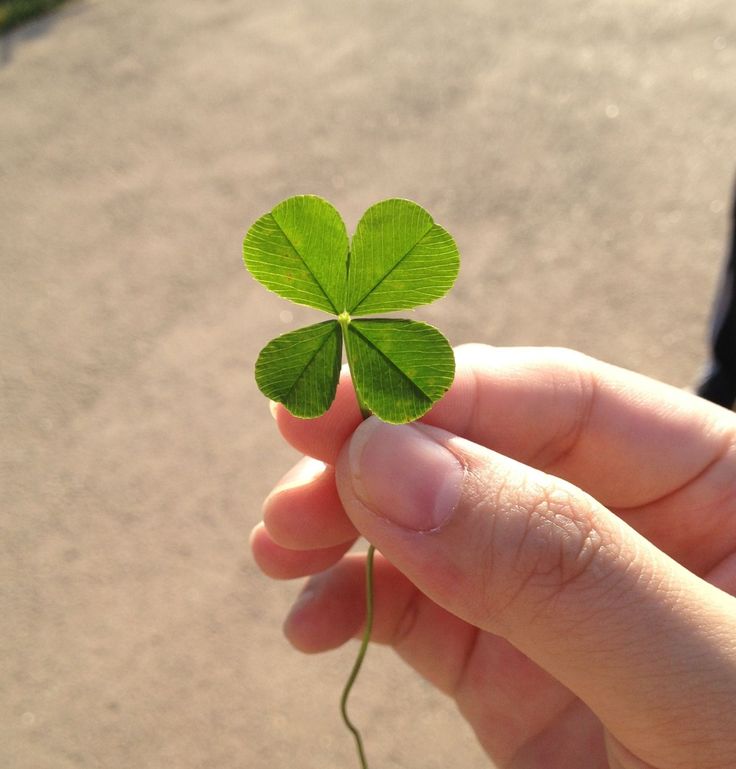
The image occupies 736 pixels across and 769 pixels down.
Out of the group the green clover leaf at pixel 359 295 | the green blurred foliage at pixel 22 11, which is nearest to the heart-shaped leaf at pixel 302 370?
the green clover leaf at pixel 359 295

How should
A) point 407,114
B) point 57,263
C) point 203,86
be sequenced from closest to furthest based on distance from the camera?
point 57,263 → point 407,114 → point 203,86

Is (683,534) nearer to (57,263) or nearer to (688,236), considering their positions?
(688,236)

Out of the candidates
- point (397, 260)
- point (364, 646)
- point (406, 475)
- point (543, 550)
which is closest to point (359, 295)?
point (397, 260)

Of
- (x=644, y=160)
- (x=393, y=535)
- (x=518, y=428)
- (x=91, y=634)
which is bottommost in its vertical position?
(x=91, y=634)

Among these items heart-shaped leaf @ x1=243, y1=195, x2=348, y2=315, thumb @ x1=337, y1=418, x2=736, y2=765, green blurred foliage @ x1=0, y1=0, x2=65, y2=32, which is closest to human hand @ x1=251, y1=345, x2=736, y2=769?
thumb @ x1=337, y1=418, x2=736, y2=765

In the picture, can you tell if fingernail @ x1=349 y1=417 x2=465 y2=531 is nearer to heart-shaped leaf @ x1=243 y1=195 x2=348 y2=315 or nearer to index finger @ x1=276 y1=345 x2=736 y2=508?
heart-shaped leaf @ x1=243 y1=195 x2=348 y2=315

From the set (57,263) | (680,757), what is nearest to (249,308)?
(57,263)

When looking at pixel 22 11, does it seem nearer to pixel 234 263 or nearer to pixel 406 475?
pixel 234 263
